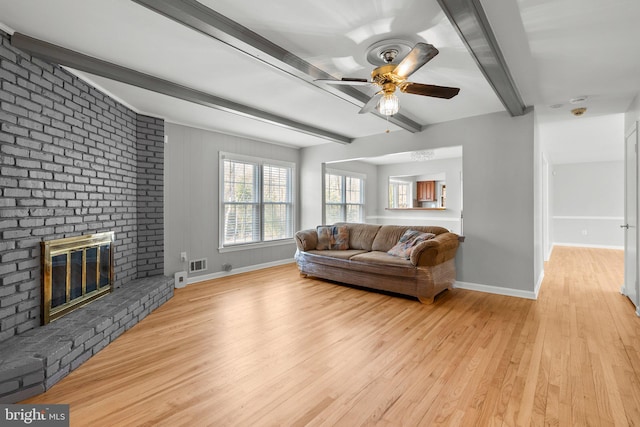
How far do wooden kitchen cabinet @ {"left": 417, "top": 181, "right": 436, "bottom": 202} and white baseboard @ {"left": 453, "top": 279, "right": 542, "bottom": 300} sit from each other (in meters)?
3.98

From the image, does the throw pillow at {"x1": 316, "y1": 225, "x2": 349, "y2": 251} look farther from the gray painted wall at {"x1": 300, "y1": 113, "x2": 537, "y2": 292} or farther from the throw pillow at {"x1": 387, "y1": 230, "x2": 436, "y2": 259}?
the gray painted wall at {"x1": 300, "y1": 113, "x2": 537, "y2": 292}

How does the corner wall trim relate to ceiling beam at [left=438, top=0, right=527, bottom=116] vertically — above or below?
below

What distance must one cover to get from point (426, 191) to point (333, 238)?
4.09 m

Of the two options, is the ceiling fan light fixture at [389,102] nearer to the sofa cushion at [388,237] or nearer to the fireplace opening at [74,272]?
the sofa cushion at [388,237]

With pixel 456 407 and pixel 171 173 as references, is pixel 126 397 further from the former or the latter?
pixel 171 173

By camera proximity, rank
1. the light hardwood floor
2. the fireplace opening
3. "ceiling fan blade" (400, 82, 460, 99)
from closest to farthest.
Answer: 1. the light hardwood floor
2. "ceiling fan blade" (400, 82, 460, 99)
3. the fireplace opening

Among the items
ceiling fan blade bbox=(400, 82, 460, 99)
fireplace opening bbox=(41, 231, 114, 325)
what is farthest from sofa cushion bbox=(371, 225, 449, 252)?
fireplace opening bbox=(41, 231, 114, 325)

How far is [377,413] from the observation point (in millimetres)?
1734

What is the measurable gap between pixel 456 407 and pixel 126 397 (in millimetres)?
2028

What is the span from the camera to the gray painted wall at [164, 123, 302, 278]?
4.47 m

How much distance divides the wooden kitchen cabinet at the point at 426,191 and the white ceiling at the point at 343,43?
426cm

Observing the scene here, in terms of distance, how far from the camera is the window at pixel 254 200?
5.19 metres

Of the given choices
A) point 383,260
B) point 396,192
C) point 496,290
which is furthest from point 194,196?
point 396,192

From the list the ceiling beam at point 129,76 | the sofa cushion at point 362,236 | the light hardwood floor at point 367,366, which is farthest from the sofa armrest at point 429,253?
the ceiling beam at point 129,76
